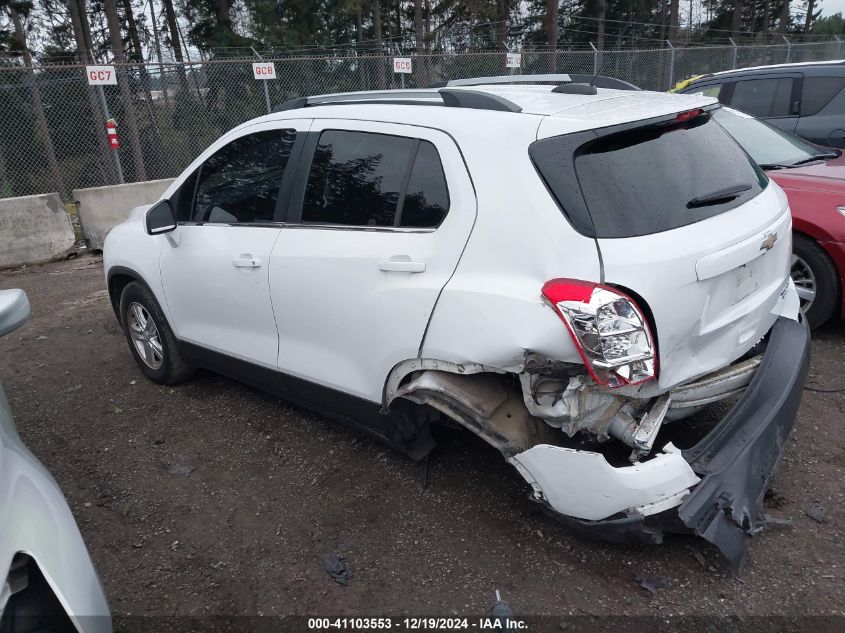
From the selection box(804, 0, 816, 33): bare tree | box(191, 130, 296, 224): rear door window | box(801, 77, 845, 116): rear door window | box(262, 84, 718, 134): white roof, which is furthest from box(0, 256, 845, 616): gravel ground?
box(804, 0, 816, 33): bare tree

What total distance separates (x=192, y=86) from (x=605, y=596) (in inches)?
493

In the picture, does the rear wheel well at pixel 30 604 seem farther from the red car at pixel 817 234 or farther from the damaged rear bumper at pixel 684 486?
the red car at pixel 817 234

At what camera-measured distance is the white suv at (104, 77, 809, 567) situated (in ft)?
7.97

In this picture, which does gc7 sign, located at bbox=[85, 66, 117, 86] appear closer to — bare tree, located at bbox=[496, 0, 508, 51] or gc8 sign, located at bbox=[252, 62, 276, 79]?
gc8 sign, located at bbox=[252, 62, 276, 79]

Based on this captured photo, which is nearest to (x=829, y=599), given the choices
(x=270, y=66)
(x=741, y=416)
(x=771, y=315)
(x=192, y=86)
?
(x=741, y=416)

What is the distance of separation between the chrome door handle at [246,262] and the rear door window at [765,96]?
21.2 feet

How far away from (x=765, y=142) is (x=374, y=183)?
12.7ft

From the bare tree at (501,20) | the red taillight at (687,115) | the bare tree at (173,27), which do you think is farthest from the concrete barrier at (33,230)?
Answer: the bare tree at (173,27)

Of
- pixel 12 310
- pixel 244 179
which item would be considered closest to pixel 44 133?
pixel 244 179

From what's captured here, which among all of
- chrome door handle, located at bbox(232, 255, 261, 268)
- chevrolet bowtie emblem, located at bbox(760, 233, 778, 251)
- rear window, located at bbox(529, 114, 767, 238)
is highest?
rear window, located at bbox(529, 114, 767, 238)

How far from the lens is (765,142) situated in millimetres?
5406

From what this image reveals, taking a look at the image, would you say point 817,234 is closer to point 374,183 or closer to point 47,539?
point 374,183

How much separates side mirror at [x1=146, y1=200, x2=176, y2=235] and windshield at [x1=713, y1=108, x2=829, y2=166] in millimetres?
4081

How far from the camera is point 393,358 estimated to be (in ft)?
9.65
